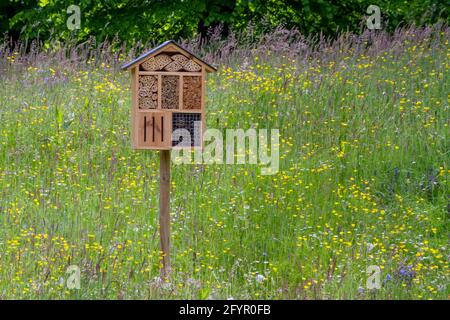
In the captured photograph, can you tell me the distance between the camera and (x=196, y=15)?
1194 cm

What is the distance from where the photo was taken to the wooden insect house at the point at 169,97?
5.18 meters

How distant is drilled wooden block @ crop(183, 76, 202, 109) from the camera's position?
5234 mm

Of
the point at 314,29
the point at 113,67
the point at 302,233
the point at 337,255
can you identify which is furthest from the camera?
the point at 314,29

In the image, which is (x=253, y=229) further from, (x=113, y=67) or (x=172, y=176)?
(x=113, y=67)

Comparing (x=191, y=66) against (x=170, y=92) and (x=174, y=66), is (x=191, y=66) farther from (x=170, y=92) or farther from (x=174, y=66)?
(x=170, y=92)

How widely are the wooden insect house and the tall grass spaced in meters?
0.78

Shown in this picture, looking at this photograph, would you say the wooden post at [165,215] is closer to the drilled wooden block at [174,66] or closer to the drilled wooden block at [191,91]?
the drilled wooden block at [191,91]

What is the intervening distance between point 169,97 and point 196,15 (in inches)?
274

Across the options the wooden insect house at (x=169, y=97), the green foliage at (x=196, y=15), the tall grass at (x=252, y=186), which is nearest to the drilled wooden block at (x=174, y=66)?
the wooden insect house at (x=169, y=97)

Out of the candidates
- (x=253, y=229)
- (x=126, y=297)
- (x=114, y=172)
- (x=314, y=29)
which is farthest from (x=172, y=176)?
(x=314, y=29)

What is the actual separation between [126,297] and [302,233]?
175 centimetres

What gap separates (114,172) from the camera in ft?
21.2

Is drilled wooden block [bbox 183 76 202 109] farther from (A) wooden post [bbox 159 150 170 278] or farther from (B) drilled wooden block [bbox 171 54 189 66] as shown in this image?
(A) wooden post [bbox 159 150 170 278]

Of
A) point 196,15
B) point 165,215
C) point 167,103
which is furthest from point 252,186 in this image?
point 196,15
